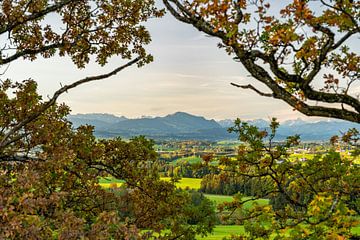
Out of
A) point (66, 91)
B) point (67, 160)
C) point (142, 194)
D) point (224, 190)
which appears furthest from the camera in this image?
point (224, 190)

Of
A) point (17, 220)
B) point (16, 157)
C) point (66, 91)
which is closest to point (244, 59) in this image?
point (66, 91)

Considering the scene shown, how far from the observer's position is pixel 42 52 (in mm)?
9914

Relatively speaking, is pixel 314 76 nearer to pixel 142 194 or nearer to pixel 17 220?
pixel 17 220

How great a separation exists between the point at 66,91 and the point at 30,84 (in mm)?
2036

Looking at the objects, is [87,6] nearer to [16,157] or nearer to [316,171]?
[16,157]

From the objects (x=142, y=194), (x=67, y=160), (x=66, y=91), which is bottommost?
(x=142, y=194)

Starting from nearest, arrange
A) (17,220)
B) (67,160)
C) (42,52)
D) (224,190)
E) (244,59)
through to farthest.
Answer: (17,220) < (67,160) < (244,59) < (42,52) < (224,190)

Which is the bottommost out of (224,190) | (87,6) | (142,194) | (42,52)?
(224,190)

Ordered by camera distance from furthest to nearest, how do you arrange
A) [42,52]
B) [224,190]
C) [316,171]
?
[224,190] → [316,171] → [42,52]

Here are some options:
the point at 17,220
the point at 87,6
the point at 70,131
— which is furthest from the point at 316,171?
the point at 17,220

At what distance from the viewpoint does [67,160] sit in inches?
251

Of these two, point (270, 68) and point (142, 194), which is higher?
point (270, 68)

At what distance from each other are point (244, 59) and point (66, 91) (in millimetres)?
3995

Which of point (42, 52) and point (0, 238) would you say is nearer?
point (0, 238)
